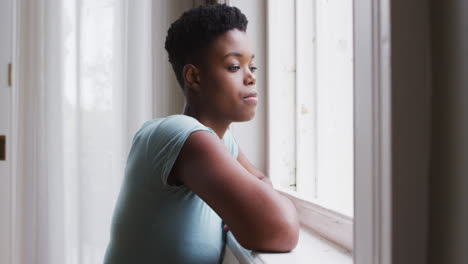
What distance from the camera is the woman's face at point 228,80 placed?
73cm

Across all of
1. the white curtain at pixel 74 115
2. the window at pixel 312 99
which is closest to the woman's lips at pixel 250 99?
the window at pixel 312 99

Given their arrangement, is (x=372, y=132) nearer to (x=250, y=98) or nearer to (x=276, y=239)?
(x=276, y=239)

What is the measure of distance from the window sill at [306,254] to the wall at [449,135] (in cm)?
31

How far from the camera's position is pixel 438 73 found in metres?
0.29

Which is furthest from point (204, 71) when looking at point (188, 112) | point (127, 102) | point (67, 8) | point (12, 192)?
point (12, 192)

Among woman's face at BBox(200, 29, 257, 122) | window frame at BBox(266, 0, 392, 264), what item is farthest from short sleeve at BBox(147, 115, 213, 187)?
window frame at BBox(266, 0, 392, 264)

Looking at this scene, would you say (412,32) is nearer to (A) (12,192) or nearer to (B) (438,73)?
(B) (438,73)

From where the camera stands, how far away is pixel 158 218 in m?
0.67

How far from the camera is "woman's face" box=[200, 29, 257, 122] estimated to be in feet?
2.38

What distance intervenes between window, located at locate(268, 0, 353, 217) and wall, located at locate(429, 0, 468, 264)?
0.46 m

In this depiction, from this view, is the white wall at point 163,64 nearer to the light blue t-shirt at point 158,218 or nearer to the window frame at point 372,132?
the light blue t-shirt at point 158,218

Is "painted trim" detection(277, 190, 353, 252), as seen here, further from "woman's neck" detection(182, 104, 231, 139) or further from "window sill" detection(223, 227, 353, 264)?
"woman's neck" detection(182, 104, 231, 139)

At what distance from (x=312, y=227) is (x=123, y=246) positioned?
46 cm

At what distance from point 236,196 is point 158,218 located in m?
0.23
